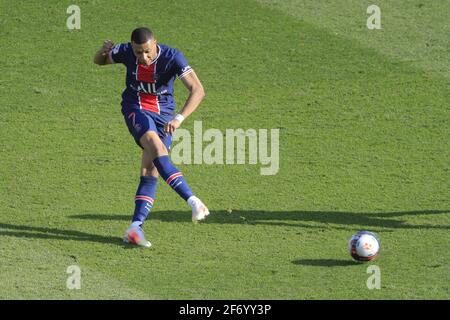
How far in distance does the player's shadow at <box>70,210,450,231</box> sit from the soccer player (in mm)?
690

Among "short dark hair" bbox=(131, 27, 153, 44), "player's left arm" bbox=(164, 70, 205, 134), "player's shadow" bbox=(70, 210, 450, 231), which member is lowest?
"player's shadow" bbox=(70, 210, 450, 231)

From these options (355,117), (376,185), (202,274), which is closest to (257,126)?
(355,117)

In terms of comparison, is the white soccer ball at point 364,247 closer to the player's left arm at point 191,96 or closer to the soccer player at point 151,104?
the soccer player at point 151,104

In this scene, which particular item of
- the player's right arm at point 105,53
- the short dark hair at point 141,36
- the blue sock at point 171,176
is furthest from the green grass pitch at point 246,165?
the short dark hair at point 141,36

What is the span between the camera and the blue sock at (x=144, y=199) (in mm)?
10047

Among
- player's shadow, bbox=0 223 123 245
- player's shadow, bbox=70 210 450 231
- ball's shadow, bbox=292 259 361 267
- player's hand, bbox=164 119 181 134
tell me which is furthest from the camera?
player's shadow, bbox=70 210 450 231

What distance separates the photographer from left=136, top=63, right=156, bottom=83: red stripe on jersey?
1003cm

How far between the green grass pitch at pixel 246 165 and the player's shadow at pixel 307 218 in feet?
0.09

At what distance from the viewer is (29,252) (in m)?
9.71

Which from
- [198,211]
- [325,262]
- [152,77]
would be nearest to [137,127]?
[152,77]

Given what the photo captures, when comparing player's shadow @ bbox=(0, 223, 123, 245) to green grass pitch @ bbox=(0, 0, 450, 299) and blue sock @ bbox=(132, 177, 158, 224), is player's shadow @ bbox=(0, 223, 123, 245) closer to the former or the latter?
green grass pitch @ bbox=(0, 0, 450, 299)

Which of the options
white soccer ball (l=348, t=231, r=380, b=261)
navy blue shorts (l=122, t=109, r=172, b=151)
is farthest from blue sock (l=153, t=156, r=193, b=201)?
white soccer ball (l=348, t=231, r=380, b=261)

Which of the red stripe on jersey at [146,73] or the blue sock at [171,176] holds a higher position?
the red stripe on jersey at [146,73]

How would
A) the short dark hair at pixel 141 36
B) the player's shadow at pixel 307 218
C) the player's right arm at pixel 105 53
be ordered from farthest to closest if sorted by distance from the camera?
1. the player's shadow at pixel 307 218
2. the player's right arm at pixel 105 53
3. the short dark hair at pixel 141 36
